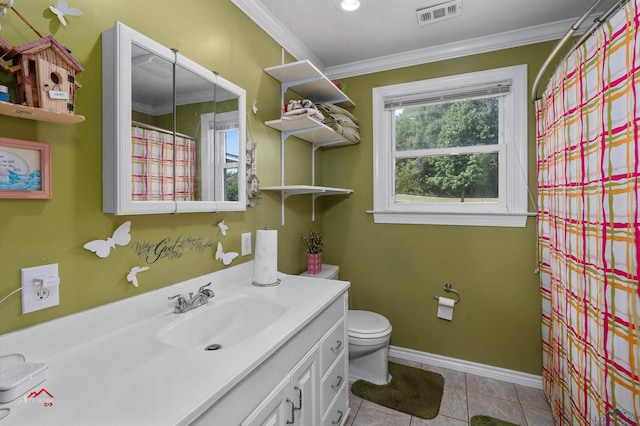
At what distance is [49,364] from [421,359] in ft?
7.45

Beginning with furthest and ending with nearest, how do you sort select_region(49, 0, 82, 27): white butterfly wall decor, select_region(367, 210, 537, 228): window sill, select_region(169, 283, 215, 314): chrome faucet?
1. select_region(367, 210, 537, 228): window sill
2. select_region(169, 283, 215, 314): chrome faucet
3. select_region(49, 0, 82, 27): white butterfly wall decor

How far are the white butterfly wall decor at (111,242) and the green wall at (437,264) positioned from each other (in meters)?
1.73

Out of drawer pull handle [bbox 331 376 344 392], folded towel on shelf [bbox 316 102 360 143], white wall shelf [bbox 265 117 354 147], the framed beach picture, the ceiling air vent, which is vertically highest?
the ceiling air vent

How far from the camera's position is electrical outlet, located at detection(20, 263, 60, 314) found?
32.4 inches

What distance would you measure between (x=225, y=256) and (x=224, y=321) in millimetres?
342

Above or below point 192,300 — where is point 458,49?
above

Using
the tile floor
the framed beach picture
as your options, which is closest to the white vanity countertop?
the framed beach picture

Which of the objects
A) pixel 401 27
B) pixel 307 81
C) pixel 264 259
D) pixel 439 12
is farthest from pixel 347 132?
pixel 264 259

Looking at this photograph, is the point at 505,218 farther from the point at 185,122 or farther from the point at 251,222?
the point at 185,122

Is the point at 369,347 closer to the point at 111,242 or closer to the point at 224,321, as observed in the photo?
the point at 224,321

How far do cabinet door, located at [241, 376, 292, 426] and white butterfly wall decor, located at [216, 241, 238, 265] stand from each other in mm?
676

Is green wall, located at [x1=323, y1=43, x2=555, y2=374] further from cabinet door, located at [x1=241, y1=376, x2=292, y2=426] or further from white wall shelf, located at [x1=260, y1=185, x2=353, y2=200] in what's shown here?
cabinet door, located at [x1=241, y1=376, x2=292, y2=426]

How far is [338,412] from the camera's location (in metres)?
1.58

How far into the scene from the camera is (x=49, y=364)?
82 cm
